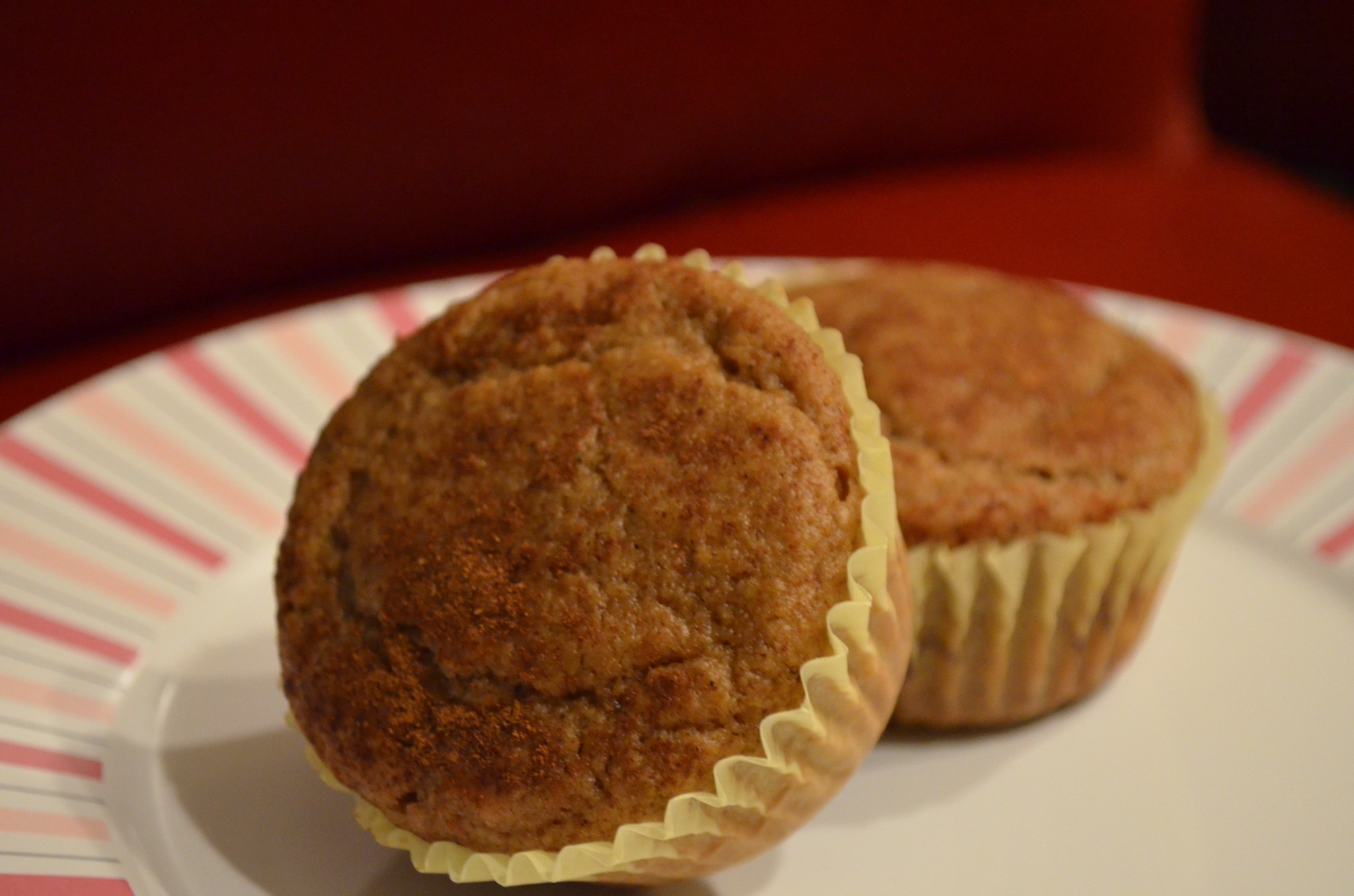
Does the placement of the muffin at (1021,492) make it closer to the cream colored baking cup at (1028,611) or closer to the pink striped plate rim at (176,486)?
the cream colored baking cup at (1028,611)

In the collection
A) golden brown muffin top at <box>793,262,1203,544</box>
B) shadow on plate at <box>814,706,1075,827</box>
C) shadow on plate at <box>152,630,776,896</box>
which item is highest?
shadow on plate at <box>152,630,776,896</box>

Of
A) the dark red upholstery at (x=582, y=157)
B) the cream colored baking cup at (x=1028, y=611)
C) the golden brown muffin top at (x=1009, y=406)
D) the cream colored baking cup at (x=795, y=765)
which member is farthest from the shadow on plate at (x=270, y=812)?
the dark red upholstery at (x=582, y=157)

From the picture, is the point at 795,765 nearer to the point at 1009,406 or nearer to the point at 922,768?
the point at 922,768

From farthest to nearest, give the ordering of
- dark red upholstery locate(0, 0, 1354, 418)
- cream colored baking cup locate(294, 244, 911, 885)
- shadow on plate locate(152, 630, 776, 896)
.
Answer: dark red upholstery locate(0, 0, 1354, 418) < shadow on plate locate(152, 630, 776, 896) < cream colored baking cup locate(294, 244, 911, 885)

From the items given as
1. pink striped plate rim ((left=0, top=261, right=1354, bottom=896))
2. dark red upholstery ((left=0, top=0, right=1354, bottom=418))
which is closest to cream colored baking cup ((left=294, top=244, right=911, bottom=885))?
pink striped plate rim ((left=0, top=261, right=1354, bottom=896))

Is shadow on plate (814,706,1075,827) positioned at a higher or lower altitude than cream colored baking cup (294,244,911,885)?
lower

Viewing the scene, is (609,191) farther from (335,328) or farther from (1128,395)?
(1128,395)

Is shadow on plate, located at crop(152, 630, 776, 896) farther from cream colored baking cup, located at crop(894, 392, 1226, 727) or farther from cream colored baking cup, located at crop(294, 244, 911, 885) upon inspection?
cream colored baking cup, located at crop(894, 392, 1226, 727)

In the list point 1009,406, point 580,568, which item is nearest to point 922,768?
point 1009,406
